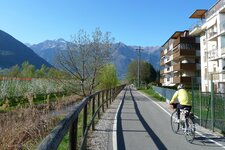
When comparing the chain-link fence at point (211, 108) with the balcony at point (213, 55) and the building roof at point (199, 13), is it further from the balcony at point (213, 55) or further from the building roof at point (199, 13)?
the building roof at point (199, 13)

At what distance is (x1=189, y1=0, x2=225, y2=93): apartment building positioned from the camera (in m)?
43.5

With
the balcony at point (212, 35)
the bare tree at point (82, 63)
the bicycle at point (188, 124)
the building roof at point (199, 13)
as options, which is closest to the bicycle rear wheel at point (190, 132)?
the bicycle at point (188, 124)

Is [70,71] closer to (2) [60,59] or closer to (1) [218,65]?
(2) [60,59]

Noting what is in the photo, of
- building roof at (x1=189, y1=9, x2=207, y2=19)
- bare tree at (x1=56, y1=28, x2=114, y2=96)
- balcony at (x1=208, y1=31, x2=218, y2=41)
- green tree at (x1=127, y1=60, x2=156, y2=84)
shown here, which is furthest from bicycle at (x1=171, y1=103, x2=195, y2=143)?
green tree at (x1=127, y1=60, x2=156, y2=84)

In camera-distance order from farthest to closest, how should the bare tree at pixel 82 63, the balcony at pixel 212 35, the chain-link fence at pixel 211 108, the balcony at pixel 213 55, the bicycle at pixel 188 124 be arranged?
the balcony at pixel 212 35 → the balcony at pixel 213 55 → the bare tree at pixel 82 63 → the chain-link fence at pixel 211 108 → the bicycle at pixel 188 124

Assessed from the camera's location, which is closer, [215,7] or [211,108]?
[211,108]

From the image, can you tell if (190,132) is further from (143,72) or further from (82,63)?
(143,72)

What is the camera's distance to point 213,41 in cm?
4891

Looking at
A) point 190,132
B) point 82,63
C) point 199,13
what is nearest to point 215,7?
point 199,13

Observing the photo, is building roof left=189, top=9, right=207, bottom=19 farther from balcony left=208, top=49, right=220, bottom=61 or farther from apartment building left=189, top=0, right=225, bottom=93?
balcony left=208, top=49, right=220, bottom=61

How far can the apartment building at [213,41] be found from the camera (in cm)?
4353

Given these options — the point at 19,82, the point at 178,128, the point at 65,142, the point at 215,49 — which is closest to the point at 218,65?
the point at 215,49

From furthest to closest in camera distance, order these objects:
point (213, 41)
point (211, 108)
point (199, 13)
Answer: point (199, 13), point (213, 41), point (211, 108)

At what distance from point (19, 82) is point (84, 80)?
1153 centimetres
